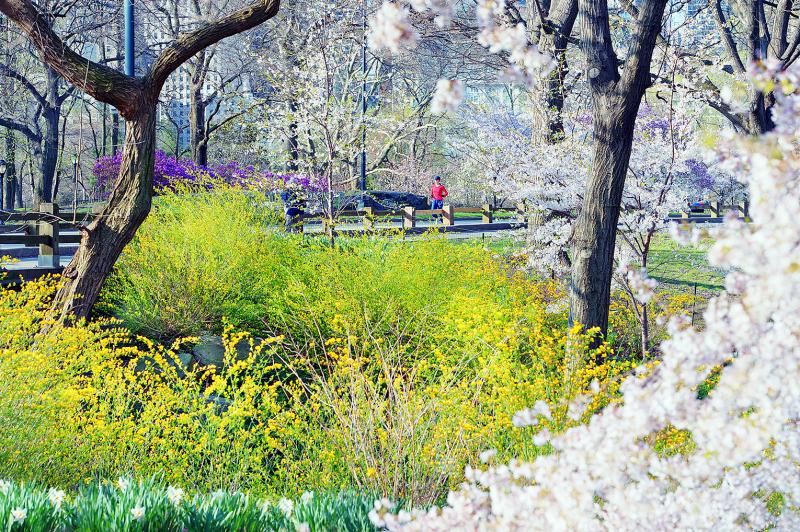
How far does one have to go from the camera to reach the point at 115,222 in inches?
304

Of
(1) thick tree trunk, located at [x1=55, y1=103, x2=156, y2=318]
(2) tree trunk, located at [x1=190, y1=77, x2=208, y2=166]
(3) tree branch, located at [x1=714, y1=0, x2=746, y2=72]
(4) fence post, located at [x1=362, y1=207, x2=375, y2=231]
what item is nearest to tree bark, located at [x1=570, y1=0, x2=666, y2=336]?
(3) tree branch, located at [x1=714, y1=0, x2=746, y2=72]

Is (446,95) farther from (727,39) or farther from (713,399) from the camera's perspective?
(727,39)

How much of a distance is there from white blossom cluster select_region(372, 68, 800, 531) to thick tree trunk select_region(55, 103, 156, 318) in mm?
6260

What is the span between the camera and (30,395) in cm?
490

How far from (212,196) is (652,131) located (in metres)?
6.19

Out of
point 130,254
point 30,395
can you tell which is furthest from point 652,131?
point 30,395

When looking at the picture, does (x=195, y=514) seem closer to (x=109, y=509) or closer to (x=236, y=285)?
(x=109, y=509)

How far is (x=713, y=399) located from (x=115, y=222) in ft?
22.6

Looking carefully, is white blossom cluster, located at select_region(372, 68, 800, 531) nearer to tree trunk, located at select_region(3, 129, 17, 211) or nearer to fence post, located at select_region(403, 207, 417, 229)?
fence post, located at select_region(403, 207, 417, 229)

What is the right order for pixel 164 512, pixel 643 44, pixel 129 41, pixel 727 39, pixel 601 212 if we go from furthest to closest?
pixel 129 41 < pixel 727 39 < pixel 601 212 < pixel 643 44 < pixel 164 512

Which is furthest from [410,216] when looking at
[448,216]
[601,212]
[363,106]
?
[601,212]

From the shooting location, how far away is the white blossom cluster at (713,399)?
65.5 inches

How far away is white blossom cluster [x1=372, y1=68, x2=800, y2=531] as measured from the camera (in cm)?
166

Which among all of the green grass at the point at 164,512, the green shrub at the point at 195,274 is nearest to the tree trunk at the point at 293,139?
the green shrub at the point at 195,274
